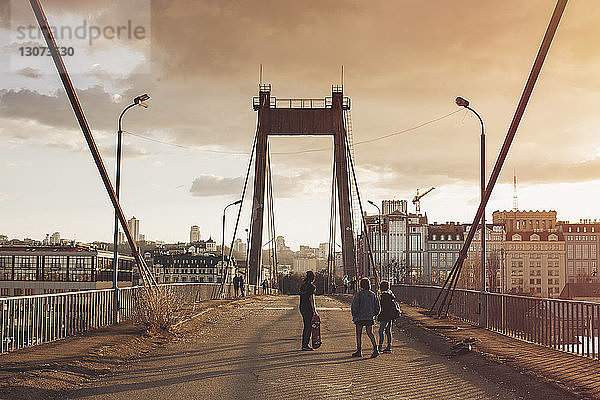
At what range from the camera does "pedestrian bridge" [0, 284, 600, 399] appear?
11.6m

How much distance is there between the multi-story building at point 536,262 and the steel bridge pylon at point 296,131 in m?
120

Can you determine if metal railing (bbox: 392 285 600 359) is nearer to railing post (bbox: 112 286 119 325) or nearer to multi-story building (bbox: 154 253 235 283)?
railing post (bbox: 112 286 119 325)

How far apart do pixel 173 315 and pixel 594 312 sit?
11.0m

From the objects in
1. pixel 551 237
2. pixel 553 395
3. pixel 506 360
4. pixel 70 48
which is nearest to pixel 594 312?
pixel 506 360

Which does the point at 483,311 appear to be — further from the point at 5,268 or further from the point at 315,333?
the point at 5,268

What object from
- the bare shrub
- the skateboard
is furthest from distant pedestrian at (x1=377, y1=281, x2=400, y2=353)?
the bare shrub

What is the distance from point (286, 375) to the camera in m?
13.1

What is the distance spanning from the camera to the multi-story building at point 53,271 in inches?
2928

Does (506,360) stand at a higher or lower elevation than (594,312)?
lower

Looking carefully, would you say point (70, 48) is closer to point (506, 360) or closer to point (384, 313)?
point (384, 313)

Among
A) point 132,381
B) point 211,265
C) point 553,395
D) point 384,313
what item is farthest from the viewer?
point 211,265

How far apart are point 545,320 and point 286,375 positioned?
24.8 ft

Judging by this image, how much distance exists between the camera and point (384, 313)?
17328 millimetres

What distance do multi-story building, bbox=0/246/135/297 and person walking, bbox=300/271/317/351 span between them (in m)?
55.7
